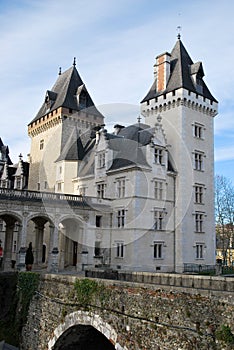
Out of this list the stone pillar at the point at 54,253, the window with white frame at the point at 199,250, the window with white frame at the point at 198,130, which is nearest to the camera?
the stone pillar at the point at 54,253

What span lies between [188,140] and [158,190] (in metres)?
5.80

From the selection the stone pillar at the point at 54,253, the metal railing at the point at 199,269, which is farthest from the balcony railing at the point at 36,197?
the metal railing at the point at 199,269

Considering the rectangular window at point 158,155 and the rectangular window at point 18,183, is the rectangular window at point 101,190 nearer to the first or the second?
the rectangular window at point 158,155

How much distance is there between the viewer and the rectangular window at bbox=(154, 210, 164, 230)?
2944cm

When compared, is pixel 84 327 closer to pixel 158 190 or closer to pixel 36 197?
pixel 36 197

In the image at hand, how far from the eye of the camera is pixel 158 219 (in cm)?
2972

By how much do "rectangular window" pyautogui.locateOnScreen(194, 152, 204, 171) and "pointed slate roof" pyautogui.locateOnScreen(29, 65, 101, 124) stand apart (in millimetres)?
13018

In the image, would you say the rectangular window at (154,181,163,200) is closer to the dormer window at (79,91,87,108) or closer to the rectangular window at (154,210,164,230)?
the rectangular window at (154,210,164,230)

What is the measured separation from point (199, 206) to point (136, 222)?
24.6 feet

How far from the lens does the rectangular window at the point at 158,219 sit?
96.6 ft

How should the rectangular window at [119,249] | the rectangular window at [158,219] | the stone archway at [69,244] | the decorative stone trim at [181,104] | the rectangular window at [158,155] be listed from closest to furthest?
the rectangular window at [119,249], the rectangular window at [158,219], the stone archway at [69,244], the rectangular window at [158,155], the decorative stone trim at [181,104]

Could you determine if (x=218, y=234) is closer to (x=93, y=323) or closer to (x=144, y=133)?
(x=144, y=133)

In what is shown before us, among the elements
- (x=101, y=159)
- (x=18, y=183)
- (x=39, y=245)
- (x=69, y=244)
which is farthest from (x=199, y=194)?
(x=18, y=183)

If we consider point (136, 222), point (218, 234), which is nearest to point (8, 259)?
point (136, 222)
